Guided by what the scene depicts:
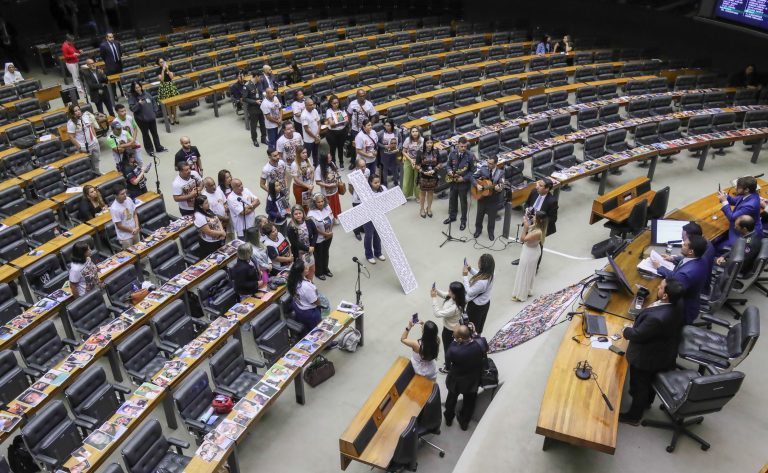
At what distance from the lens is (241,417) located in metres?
6.95

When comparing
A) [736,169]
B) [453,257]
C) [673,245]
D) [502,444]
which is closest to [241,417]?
[502,444]

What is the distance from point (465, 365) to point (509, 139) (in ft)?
28.3

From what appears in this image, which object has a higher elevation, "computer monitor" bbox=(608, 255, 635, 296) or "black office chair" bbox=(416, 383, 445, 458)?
"computer monitor" bbox=(608, 255, 635, 296)

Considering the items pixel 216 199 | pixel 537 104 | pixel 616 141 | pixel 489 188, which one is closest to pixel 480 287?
pixel 489 188

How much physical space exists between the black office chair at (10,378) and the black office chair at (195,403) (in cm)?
213

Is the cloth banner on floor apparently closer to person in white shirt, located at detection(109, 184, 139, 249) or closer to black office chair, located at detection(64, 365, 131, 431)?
black office chair, located at detection(64, 365, 131, 431)

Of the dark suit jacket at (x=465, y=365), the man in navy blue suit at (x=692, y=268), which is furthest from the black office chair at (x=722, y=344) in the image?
the dark suit jacket at (x=465, y=365)

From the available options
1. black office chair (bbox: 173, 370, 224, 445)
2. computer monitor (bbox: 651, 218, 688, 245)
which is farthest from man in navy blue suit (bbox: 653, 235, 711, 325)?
black office chair (bbox: 173, 370, 224, 445)

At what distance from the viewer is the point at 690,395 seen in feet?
18.5

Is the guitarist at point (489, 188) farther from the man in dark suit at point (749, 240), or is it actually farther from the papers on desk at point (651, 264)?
the man in dark suit at point (749, 240)

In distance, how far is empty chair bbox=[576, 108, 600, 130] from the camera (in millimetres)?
15367

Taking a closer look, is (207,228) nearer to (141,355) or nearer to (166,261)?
(166,261)

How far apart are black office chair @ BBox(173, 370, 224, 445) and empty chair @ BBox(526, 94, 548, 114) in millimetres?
11924

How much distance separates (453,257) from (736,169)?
8328mm
